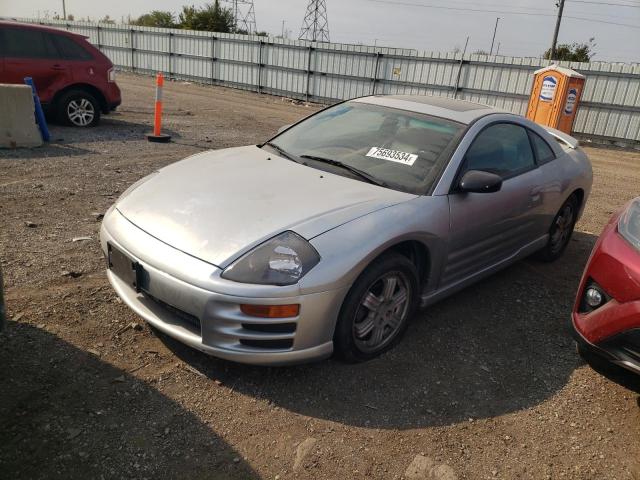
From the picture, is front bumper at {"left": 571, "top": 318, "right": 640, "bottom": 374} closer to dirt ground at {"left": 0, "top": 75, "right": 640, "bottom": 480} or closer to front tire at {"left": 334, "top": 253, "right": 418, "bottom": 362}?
dirt ground at {"left": 0, "top": 75, "right": 640, "bottom": 480}

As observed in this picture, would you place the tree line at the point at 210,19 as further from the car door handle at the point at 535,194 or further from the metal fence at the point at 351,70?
the car door handle at the point at 535,194

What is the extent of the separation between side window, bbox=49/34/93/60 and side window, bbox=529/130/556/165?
7.90 m

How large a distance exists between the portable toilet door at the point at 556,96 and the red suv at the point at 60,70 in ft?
35.1

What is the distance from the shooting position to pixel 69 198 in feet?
18.4

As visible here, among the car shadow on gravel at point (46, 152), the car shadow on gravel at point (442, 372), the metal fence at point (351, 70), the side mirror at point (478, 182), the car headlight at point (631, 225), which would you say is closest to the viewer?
the car shadow on gravel at point (442, 372)

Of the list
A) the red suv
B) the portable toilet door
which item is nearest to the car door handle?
the red suv

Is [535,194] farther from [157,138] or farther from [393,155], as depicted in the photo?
[157,138]

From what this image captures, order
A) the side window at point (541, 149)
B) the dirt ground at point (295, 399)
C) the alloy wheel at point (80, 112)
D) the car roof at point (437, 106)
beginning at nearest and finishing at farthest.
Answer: the dirt ground at point (295, 399) < the car roof at point (437, 106) < the side window at point (541, 149) < the alloy wheel at point (80, 112)

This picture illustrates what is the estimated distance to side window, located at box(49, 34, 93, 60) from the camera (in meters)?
8.93

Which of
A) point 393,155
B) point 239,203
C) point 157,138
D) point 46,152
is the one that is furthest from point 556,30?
point 239,203

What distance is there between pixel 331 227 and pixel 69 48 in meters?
8.27

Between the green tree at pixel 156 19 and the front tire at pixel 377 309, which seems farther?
the green tree at pixel 156 19

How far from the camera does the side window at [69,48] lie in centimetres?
893

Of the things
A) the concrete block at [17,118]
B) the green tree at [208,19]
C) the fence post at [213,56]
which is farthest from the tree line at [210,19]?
the concrete block at [17,118]
